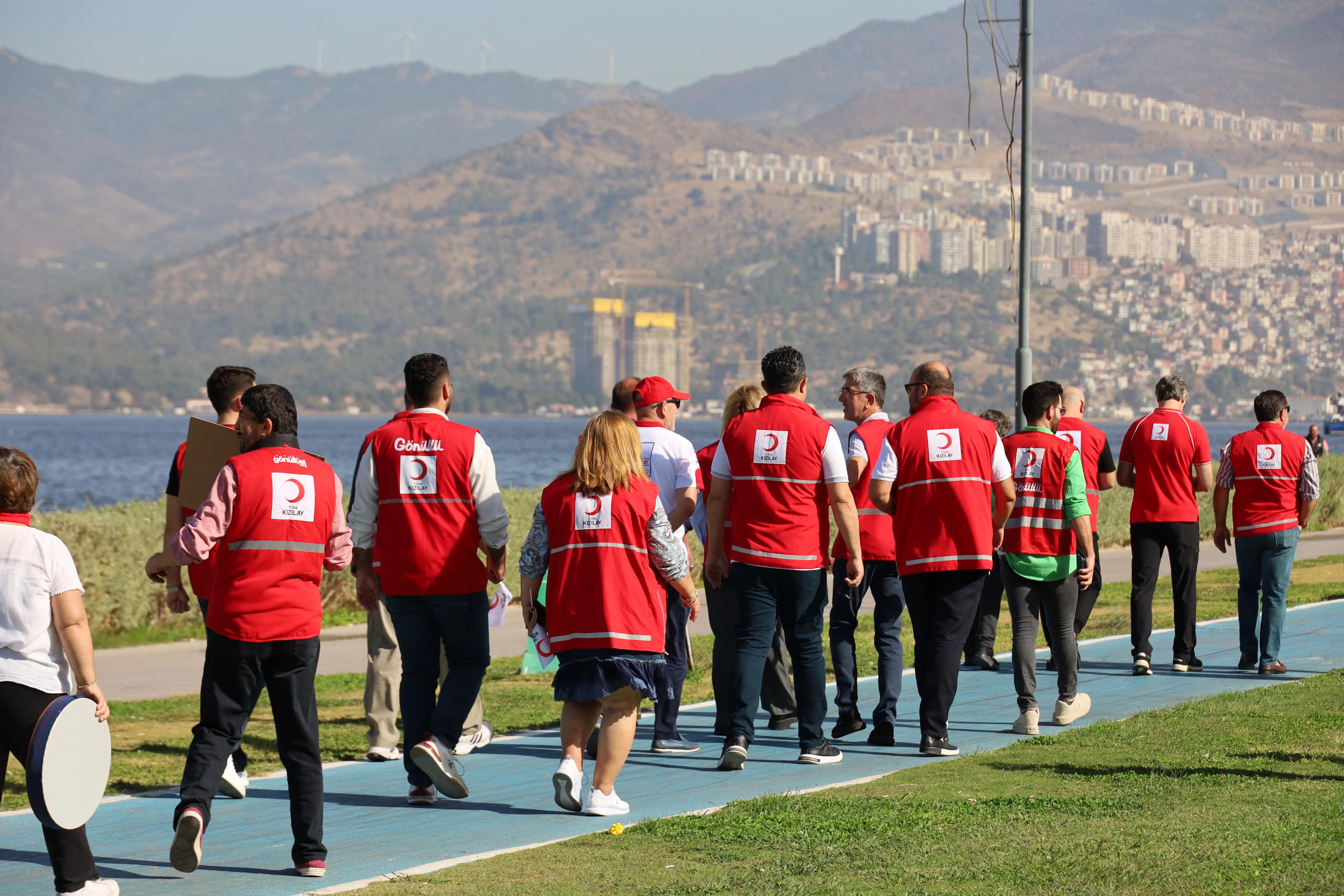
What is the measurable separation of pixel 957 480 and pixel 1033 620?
50.6 inches

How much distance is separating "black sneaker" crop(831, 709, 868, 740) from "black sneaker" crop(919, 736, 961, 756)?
659 millimetres

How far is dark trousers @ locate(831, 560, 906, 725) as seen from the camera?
8031 mm

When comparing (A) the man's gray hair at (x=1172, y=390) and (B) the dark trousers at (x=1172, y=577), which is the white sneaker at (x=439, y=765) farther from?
(A) the man's gray hair at (x=1172, y=390)

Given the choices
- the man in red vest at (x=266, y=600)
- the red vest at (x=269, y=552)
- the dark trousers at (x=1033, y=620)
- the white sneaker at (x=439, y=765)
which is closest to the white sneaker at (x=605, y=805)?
the white sneaker at (x=439, y=765)

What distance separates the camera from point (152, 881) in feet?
18.0

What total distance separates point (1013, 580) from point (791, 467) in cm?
180

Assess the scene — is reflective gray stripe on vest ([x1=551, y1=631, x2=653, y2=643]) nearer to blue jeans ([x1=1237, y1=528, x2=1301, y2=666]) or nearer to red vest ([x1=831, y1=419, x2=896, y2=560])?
red vest ([x1=831, y1=419, x2=896, y2=560])

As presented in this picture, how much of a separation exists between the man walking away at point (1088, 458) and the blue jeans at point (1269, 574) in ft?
3.09

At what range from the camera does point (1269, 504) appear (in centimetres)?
1003

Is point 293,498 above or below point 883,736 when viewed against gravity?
above


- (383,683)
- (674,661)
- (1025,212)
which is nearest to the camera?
(674,661)

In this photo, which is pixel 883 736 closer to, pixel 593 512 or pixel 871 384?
pixel 871 384

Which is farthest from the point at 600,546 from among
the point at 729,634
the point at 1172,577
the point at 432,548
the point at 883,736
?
the point at 1172,577

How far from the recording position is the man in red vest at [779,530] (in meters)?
7.23
